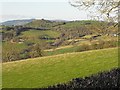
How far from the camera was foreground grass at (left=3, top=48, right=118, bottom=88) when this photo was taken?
21073 millimetres

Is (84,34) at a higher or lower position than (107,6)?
lower

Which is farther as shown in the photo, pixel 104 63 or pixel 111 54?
pixel 111 54

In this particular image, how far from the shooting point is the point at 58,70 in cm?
2500

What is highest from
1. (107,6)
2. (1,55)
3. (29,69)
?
(107,6)

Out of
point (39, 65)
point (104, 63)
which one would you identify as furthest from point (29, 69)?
point (104, 63)

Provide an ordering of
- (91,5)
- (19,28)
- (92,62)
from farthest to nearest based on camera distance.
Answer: (19,28) < (92,62) < (91,5)

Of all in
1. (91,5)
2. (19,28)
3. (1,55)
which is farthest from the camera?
(19,28)

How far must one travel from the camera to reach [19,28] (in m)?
132

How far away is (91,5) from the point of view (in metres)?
19.0

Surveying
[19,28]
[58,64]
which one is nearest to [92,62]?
[58,64]

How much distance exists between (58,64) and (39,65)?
201 centimetres

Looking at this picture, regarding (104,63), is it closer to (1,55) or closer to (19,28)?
(1,55)

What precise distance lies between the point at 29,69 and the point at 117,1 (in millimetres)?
12736

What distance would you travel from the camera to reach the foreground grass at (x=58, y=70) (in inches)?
830
